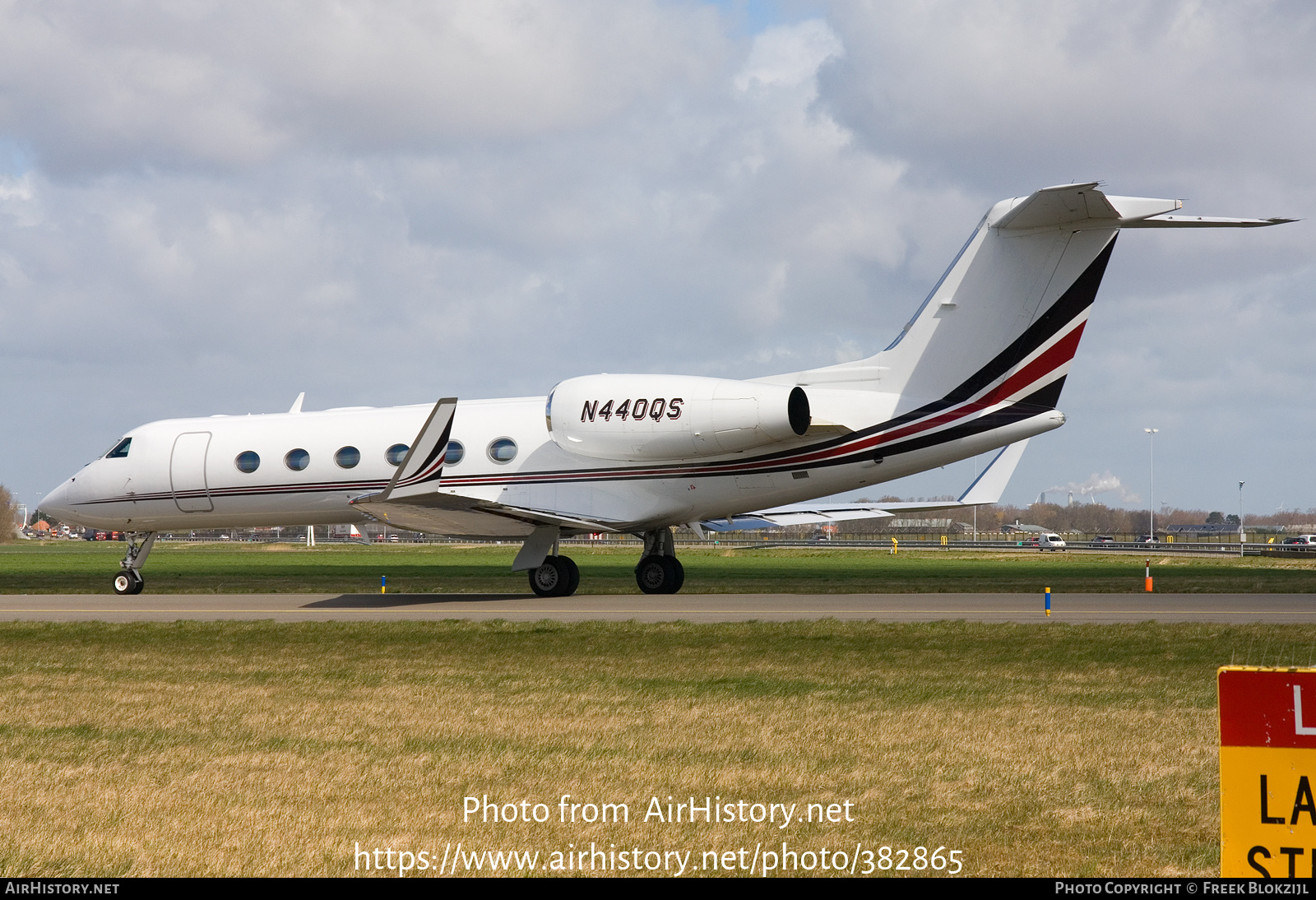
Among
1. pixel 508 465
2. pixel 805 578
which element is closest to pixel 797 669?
pixel 508 465

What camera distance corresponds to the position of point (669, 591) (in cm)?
2353

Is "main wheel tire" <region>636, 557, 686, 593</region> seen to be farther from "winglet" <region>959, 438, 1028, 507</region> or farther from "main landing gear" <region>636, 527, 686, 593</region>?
"winglet" <region>959, 438, 1028, 507</region>

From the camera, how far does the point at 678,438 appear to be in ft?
68.6

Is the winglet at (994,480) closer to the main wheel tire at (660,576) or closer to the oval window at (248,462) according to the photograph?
the main wheel tire at (660,576)

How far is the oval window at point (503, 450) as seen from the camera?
22703mm

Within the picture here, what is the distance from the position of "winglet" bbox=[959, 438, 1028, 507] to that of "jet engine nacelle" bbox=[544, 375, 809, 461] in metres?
6.88

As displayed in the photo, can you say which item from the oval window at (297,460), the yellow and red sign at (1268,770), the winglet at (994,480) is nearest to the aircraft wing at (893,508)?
the winglet at (994,480)

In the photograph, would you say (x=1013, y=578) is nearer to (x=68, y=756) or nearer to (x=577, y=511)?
(x=577, y=511)

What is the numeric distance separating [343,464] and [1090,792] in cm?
1906

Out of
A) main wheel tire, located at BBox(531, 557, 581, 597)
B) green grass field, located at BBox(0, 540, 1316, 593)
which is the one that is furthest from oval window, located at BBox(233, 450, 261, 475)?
main wheel tire, located at BBox(531, 557, 581, 597)

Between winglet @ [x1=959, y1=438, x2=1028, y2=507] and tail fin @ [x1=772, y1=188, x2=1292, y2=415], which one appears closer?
tail fin @ [x1=772, y1=188, x2=1292, y2=415]

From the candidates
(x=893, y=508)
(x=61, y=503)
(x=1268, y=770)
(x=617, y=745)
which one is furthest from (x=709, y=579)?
(x=1268, y=770)

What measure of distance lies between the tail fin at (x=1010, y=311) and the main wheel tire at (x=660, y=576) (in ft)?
18.6

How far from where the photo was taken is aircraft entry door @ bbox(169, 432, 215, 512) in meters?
24.9
